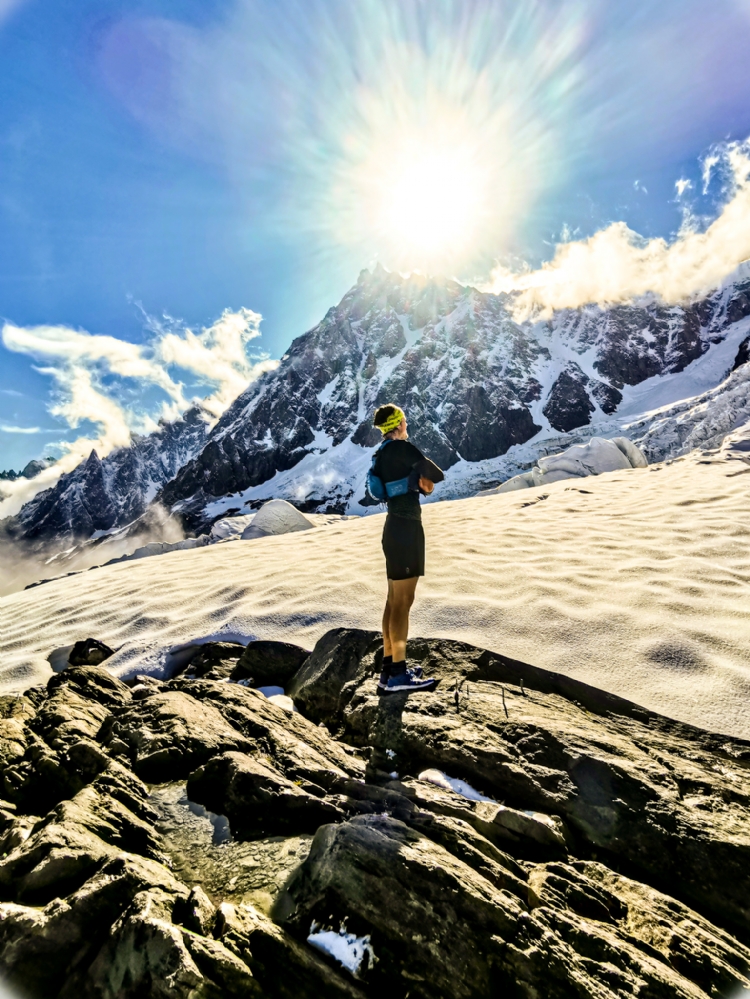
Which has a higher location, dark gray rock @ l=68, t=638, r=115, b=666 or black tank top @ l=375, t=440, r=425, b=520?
black tank top @ l=375, t=440, r=425, b=520

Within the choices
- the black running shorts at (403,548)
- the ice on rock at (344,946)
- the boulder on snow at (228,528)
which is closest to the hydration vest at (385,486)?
the black running shorts at (403,548)

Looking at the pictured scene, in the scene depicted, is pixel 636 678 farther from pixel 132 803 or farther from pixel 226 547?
pixel 226 547

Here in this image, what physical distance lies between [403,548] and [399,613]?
53cm

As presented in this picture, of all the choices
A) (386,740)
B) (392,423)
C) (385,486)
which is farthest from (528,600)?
(386,740)

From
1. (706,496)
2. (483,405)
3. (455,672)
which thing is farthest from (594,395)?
(455,672)

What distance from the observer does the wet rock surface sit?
1.64 m

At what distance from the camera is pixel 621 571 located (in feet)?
18.6

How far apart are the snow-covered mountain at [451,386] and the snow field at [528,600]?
71.8 metres

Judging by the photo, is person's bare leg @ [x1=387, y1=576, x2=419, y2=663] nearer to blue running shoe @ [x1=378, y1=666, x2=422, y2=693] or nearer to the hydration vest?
blue running shoe @ [x1=378, y1=666, x2=422, y2=693]

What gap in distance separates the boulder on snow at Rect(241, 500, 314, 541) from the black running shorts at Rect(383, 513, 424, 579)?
1228 cm

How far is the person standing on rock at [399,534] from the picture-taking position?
388 centimetres

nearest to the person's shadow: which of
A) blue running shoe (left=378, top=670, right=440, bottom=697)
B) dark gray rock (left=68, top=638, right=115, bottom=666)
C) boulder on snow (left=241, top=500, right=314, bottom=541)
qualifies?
blue running shoe (left=378, top=670, right=440, bottom=697)

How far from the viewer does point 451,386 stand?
118 meters

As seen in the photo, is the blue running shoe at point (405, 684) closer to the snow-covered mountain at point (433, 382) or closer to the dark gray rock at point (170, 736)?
the dark gray rock at point (170, 736)
